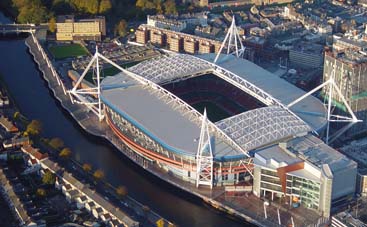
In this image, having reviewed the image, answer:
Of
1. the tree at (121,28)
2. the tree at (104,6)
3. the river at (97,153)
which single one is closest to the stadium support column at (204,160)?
the river at (97,153)

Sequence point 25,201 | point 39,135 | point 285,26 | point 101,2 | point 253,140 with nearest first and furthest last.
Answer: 1. point 25,201
2. point 253,140
3. point 39,135
4. point 285,26
5. point 101,2

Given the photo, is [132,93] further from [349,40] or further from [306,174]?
[349,40]

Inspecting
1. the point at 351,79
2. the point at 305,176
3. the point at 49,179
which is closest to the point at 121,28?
the point at 351,79

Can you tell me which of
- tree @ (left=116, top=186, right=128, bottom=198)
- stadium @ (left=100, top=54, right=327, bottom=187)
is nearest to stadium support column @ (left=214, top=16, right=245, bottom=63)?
stadium @ (left=100, top=54, right=327, bottom=187)

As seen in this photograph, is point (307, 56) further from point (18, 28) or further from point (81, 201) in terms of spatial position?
point (18, 28)

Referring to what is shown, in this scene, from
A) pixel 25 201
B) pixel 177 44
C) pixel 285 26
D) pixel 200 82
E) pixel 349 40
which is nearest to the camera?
pixel 25 201

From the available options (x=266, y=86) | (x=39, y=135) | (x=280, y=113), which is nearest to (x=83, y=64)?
(x=39, y=135)

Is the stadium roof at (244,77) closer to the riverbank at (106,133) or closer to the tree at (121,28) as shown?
the riverbank at (106,133)

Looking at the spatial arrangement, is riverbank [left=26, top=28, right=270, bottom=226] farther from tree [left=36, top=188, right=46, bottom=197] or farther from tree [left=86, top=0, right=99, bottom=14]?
tree [left=86, top=0, right=99, bottom=14]
